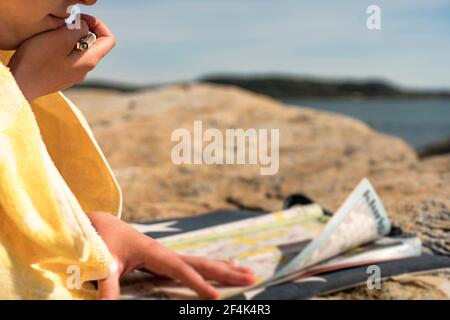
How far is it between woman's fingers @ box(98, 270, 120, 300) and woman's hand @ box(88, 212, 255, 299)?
3.8 inches

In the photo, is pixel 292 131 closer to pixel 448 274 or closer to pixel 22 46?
pixel 448 274

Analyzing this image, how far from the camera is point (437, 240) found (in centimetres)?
187

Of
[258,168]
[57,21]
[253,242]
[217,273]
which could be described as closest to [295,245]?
[253,242]

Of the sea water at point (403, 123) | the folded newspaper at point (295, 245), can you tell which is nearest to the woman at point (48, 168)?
the folded newspaper at point (295, 245)

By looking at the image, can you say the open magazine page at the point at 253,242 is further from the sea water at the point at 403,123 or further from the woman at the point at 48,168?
the sea water at the point at 403,123

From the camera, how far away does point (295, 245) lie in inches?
71.1

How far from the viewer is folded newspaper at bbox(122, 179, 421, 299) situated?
152cm

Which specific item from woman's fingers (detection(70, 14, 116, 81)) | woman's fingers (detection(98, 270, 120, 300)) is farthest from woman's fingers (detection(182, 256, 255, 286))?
woman's fingers (detection(70, 14, 116, 81))

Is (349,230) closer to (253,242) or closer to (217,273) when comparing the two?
(253,242)

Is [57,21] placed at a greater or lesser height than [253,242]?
greater

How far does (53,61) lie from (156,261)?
489mm

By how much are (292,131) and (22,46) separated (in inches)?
104

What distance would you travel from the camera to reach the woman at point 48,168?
1.01 meters
